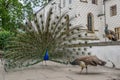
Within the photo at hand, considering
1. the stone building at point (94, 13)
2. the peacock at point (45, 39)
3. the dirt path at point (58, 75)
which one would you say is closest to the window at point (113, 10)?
the stone building at point (94, 13)

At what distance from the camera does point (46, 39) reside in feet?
36.7

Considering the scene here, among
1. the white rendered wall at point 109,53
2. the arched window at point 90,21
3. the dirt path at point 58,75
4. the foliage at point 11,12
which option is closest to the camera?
the dirt path at point 58,75

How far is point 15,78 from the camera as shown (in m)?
8.39

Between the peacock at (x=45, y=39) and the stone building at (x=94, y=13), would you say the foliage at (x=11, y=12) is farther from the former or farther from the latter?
the peacock at (x=45, y=39)

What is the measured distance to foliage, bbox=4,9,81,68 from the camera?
10.7m

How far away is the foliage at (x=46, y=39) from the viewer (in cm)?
1066

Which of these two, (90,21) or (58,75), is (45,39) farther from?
(90,21)

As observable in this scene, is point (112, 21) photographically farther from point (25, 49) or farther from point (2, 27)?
point (25, 49)

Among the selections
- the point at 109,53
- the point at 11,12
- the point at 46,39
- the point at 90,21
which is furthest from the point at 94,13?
the point at 46,39

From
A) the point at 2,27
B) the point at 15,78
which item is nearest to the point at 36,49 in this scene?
the point at 15,78

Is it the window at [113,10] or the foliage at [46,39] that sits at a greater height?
the window at [113,10]

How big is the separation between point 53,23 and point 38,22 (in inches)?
28.0

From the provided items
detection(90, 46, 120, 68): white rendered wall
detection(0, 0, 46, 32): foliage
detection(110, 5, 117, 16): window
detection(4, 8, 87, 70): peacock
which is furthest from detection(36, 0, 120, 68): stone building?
detection(4, 8, 87, 70): peacock

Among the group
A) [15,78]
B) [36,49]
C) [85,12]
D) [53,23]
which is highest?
[85,12]
